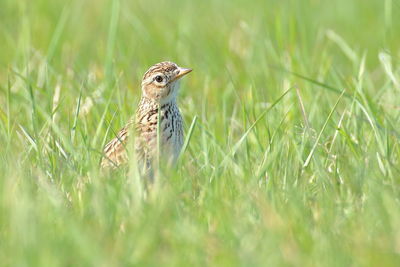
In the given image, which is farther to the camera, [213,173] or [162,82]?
[162,82]

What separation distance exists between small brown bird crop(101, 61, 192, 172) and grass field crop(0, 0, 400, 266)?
16 centimetres

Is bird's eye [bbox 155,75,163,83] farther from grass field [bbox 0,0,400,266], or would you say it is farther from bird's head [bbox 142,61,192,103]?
grass field [bbox 0,0,400,266]

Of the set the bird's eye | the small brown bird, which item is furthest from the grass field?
the bird's eye

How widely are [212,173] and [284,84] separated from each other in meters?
2.53

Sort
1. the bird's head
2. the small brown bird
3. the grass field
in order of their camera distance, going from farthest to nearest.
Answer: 1. the bird's head
2. the small brown bird
3. the grass field

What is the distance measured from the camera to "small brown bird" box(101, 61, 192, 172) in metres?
5.75

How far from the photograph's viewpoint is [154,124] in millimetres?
6109

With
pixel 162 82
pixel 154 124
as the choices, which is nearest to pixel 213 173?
pixel 154 124

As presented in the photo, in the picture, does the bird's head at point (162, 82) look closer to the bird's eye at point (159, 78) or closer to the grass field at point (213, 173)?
the bird's eye at point (159, 78)

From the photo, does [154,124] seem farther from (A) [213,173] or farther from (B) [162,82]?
(A) [213,173]

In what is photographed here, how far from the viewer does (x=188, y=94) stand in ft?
27.1

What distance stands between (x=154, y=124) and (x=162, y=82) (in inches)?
14.1

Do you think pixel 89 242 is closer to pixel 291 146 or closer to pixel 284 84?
pixel 291 146

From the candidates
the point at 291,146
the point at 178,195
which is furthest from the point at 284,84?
the point at 178,195
